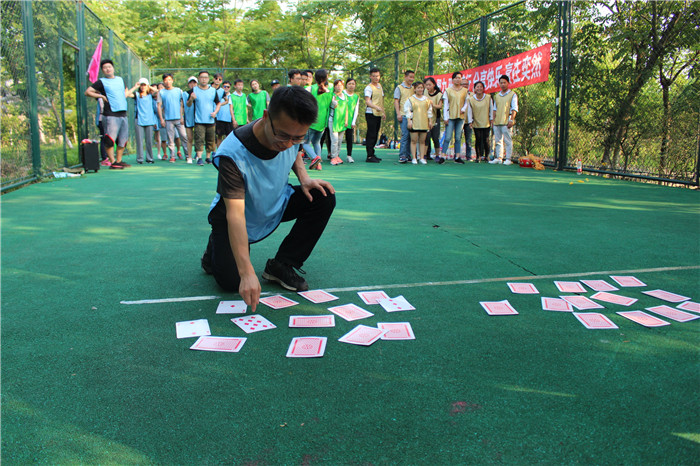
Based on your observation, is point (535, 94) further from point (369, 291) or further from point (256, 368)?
point (256, 368)

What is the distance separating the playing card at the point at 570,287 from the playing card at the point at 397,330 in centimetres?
114

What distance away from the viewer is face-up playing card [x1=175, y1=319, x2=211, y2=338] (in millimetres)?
2575

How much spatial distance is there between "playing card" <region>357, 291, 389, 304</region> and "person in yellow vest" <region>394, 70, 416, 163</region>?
29.9 feet

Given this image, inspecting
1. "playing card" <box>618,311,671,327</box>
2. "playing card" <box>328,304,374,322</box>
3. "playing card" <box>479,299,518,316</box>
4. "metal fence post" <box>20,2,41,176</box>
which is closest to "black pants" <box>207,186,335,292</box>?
"playing card" <box>328,304,374,322</box>

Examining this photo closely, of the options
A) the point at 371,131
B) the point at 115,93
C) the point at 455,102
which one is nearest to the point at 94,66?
the point at 115,93

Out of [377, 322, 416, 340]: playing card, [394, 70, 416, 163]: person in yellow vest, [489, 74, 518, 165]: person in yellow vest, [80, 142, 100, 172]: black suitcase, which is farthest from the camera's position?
[394, 70, 416, 163]: person in yellow vest

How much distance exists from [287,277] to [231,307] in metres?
0.44

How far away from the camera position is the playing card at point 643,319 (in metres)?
2.69

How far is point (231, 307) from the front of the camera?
9.61 feet

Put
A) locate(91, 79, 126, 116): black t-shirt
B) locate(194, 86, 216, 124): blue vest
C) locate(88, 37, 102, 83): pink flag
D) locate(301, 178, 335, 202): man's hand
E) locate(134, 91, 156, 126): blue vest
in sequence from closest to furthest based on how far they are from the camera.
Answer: locate(301, 178, 335, 202): man's hand
locate(91, 79, 126, 116): black t-shirt
locate(88, 37, 102, 83): pink flag
locate(194, 86, 216, 124): blue vest
locate(134, 91, 156, 126): blue vest

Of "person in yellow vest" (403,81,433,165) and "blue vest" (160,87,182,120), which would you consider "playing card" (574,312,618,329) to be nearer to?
"person in yellow vest" (403,81,433,165)

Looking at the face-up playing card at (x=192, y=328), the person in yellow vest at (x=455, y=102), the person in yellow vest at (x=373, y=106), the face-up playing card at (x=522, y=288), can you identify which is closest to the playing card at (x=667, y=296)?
the face-up playing card at (x=522, y=288)

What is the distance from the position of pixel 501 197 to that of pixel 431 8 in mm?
16218

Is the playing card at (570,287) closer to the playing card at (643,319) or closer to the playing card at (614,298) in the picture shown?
the playing card at (614,298)
